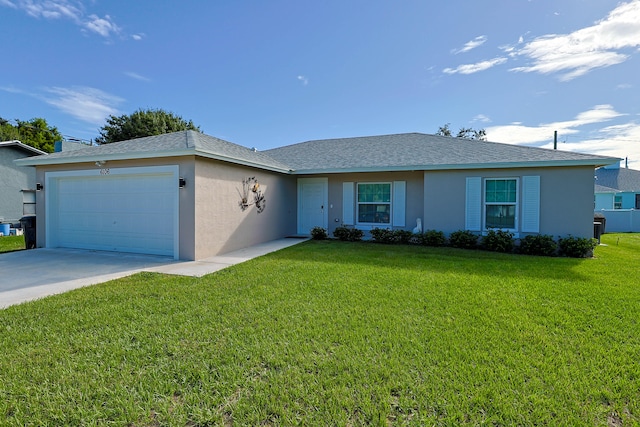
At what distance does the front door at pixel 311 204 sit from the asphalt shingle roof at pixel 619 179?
1043 inches

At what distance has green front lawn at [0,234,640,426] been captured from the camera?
2381mm

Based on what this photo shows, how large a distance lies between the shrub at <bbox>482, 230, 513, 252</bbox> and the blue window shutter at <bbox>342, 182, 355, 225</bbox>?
478cm

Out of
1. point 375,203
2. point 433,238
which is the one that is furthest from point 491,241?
point 375,203

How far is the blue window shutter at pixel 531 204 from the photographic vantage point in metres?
9.83

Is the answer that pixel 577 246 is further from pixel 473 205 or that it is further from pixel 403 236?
pixel 403 236

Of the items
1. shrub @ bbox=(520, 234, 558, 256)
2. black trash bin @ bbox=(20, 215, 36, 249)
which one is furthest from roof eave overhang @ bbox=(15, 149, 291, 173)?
shrub @ bbox=(520, 234, 558, 256)

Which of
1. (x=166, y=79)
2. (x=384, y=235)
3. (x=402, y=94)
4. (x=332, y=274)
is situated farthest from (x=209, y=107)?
(x=332, y=274)

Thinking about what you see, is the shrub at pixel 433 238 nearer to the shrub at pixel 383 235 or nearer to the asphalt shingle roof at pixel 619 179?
the shrub at pixel 383 235

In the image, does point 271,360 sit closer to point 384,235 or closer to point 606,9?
point 384,235

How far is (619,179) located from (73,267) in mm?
37650

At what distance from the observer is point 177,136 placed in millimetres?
9805

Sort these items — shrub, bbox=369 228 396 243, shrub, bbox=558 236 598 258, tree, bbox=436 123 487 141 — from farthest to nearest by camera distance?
tree, bbox=436 123 487 141
shrub, bbox=369 228 396 243
shrub, bbox=558 236 598 258

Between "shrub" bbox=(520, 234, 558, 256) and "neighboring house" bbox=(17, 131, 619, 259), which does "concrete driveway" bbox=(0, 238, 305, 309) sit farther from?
"shrub" bbox=(520, 234, 558, 256)

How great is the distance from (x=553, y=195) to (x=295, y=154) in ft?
33.4
